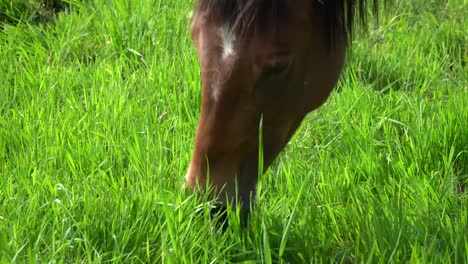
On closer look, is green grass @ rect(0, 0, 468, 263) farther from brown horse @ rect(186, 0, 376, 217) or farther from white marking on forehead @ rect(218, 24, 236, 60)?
white marking on forehead @ rect(218, 24, 236, 60)

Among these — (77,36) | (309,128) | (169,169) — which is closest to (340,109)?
(309,128)

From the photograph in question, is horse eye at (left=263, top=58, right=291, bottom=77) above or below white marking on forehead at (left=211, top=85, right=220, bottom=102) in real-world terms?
above

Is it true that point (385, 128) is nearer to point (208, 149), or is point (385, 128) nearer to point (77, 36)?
point (208, 149)

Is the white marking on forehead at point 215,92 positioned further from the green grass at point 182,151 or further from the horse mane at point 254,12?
the green grass at point 182,151

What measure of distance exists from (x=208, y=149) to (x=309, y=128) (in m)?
1.06

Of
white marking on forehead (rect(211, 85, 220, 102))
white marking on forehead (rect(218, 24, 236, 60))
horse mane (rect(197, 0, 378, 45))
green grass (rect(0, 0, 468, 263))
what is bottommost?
green grass (rect(0, 0, 468, 263))

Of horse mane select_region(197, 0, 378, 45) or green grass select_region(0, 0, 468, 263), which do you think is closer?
horse mane select_region(197, 0, 378, 45)

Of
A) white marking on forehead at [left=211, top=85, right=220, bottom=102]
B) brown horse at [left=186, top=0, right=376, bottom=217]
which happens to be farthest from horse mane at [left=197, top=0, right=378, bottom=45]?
white marking on forehead at [left=211, top=85, right=220, bottom=102]

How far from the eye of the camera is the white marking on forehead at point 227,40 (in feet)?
6.77

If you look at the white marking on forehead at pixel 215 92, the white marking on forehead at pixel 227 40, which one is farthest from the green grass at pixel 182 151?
the white marking on forehead at pixel 227 40

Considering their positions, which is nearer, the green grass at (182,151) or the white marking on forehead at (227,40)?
the white marking on forehead at (227,40)

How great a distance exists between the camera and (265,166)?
2.34 m

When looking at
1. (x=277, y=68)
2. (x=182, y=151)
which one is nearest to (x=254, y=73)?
(x=277, y=68)

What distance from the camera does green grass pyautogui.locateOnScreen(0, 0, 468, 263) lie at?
223 cm
